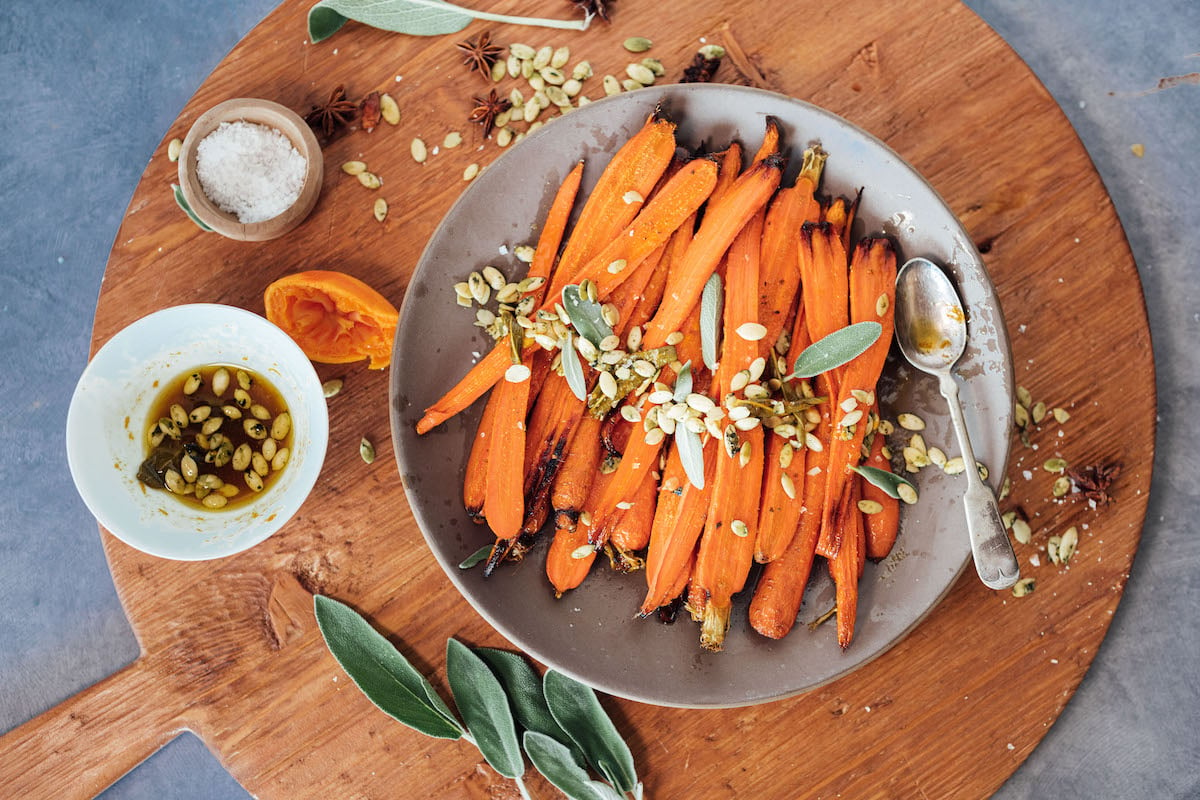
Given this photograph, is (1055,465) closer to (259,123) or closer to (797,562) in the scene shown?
(797,562)

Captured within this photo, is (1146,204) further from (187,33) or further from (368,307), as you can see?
(187,33)

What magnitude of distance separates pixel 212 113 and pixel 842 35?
1428 millimetres

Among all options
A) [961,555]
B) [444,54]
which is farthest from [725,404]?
[444,54]

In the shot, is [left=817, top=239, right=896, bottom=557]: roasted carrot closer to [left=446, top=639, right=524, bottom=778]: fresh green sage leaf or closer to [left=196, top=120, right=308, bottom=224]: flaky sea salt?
[left=446, top=639, right=524, bottom=778]: fresh green sage leaf

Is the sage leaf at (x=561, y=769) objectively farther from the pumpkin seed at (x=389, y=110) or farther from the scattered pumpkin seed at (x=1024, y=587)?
the pumpkin seed at (x=389, y=110)

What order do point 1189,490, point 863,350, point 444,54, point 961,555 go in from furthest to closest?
point 1189,490, point 444,54, point 961,555, point 863,350

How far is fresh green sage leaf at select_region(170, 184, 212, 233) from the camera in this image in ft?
5.82

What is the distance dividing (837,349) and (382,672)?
121 cm

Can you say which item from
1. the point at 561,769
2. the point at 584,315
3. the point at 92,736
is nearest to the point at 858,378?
the point at 584,315

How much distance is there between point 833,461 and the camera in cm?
159

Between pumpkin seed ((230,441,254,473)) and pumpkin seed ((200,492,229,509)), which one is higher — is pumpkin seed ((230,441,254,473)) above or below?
above

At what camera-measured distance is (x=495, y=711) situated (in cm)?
177

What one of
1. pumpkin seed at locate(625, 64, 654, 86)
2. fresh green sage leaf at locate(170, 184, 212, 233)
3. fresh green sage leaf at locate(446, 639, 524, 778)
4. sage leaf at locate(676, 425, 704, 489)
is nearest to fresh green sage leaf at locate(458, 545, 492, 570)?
fresh green sage leaf at locate(446, 639, 524, 778)

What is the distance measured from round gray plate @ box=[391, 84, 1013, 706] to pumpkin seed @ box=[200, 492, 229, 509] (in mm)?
431
